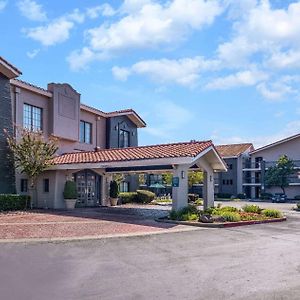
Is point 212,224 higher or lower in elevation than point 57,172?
lower

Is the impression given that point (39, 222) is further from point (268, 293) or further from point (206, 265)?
point (268, 293)

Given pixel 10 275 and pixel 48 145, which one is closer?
pixel 10 275

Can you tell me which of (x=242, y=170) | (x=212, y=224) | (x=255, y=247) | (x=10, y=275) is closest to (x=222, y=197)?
(x=242, y=170)

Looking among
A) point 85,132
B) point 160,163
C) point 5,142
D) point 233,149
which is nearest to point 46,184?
point 5,142

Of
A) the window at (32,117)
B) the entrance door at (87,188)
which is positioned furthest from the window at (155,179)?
the window at (32,117)

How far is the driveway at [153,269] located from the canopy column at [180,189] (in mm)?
6424

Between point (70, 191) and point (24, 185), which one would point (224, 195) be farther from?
point (24, 185)

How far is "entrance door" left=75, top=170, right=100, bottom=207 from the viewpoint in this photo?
28719 millimetres

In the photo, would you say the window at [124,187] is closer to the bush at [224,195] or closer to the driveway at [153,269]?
the driveway at [153,269]

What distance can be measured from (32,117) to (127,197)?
36.1 feet

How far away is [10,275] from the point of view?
26.7 ft

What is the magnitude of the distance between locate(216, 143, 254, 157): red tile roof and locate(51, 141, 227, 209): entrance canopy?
43.7 m

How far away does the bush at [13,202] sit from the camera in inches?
906

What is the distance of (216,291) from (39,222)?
12.0m
